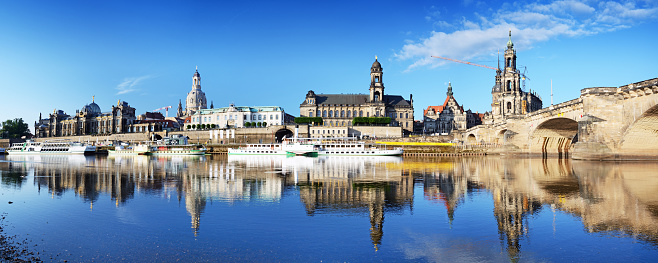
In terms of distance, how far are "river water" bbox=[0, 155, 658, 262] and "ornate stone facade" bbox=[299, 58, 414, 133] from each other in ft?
276

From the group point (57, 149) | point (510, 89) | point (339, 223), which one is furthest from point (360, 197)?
point (510, 89)

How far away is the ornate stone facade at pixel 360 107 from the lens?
10556cm

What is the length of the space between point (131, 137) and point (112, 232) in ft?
380

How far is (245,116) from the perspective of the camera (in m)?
109

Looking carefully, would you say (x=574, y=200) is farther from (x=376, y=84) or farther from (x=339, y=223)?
(x=376, y=84)

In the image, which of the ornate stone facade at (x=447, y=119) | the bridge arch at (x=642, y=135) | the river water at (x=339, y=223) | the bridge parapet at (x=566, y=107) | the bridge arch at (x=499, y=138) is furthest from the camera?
the ornate stone facade at (x=447, y=119)

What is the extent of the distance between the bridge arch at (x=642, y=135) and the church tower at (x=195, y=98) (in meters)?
154

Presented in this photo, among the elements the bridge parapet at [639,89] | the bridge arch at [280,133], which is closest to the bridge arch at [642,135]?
the bridge parapet at [639,89]

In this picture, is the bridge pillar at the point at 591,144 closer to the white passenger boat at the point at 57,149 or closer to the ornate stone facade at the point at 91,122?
the white passenger boat at the point at 57,149

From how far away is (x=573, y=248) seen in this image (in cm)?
968

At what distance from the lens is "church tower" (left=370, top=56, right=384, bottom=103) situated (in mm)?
105938

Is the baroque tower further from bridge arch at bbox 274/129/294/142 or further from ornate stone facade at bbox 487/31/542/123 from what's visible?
bridge arch at bbox 274/129/294/142

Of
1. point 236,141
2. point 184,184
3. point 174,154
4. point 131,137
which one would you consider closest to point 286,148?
point 174,154

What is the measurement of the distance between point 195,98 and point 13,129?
64203 millimetres
